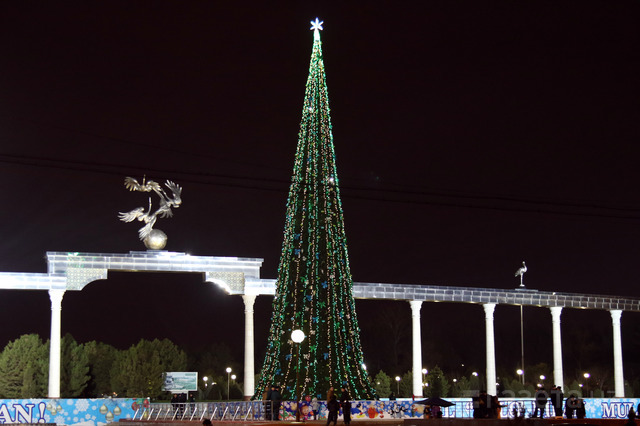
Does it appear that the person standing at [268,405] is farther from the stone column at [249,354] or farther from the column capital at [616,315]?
the column capital at [616,315]

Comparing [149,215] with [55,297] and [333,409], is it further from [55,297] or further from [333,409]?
[333,409]

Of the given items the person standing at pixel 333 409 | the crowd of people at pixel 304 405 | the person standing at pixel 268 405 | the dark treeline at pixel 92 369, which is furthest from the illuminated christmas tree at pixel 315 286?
the dark treeline at pixel 92 369

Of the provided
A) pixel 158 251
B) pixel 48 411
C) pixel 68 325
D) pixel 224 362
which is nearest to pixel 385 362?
pixel 224 362

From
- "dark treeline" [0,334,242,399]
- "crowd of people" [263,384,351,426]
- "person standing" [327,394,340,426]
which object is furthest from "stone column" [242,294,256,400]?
"dark treeline" [0,334,242,399]

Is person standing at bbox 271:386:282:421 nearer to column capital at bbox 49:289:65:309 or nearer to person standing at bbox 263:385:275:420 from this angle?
person standing at bbox 263:385:275:420

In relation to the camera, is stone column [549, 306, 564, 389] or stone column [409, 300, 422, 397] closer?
stone column [409, 300, 422, 397]

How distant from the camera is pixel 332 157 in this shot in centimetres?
3656

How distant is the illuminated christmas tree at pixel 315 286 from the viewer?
35.6 meters

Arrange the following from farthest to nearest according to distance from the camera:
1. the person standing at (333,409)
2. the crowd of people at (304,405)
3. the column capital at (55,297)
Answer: the column capital at (55,297)
the crowd of people at (304,405)
the person standing at (333,409)

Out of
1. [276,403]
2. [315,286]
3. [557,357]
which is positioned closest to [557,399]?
[315,286]

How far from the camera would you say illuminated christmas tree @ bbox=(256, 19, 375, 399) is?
35594mm

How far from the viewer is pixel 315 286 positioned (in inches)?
1412

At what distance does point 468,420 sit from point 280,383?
30.3 feet

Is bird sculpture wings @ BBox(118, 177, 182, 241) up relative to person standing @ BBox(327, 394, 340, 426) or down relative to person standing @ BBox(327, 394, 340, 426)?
up
